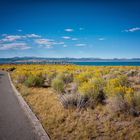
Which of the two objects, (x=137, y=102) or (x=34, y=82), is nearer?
(x=137, y=102)

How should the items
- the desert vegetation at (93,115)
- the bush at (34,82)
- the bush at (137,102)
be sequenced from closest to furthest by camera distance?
the desert vegetation at (93,115) < the bush at (137,102) < the bush at (34,82)

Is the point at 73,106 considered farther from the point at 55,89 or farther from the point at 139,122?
the point at 55,89

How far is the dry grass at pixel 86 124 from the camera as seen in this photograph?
6.63 metres

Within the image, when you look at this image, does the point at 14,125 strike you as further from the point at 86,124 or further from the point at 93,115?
the point at 93,115

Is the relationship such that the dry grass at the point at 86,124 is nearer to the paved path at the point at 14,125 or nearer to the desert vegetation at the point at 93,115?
the desert vegetation at the point at 93,115

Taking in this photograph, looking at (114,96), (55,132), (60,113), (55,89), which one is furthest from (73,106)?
(55,89)

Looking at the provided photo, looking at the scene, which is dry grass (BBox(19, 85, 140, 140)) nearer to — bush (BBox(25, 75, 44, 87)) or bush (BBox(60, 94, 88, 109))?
bush (BBox(60, 94, 88, 109))

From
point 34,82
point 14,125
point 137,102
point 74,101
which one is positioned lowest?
point 14,125

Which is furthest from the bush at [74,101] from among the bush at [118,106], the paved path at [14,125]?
the paved path at [14,125]

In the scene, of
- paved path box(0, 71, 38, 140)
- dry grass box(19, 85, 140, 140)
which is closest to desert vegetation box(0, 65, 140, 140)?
dry grass box(19, 85, 140, 140)

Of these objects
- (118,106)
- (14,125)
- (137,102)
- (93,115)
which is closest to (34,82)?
(93,115)

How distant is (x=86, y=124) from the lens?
768 cm

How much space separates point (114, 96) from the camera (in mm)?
9695

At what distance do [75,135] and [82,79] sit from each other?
958 centimetres
